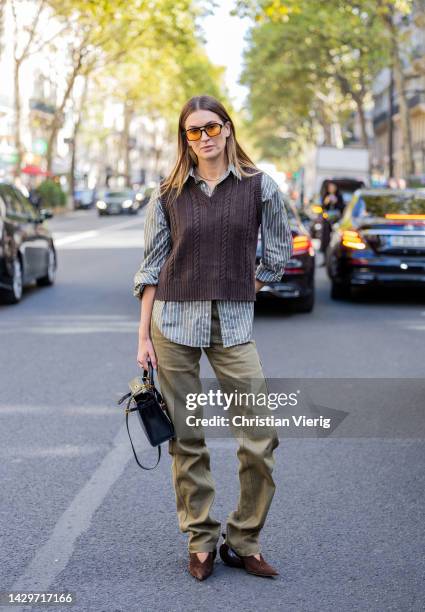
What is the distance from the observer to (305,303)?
1364cm

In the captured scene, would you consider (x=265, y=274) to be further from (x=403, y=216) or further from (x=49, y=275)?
(x=49, y=275)

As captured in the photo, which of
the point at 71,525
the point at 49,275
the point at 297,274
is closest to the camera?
the point at 71,525

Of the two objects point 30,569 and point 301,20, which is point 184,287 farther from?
point 301,20

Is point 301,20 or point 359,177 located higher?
point 301,20

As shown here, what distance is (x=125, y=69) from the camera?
70000mm

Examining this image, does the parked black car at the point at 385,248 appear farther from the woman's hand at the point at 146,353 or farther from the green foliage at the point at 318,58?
the green foliage at the point at 318,58

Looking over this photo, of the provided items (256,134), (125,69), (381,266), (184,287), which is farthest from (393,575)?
(256,134)

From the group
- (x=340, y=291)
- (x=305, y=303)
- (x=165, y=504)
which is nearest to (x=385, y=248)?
(x=340, y=291)

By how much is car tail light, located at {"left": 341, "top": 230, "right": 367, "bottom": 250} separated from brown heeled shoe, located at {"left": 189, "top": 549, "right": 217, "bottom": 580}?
1047cm

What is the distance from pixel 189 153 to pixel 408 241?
1043 cm

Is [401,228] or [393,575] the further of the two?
[401,228]

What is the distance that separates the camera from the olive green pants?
13.8ft

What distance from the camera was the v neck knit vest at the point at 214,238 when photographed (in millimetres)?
4121

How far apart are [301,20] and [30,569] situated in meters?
47.3
